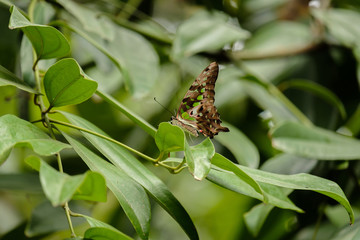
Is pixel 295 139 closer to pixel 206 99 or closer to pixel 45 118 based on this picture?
Result: pixel 206 99

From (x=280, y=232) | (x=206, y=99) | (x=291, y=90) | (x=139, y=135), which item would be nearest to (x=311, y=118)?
(x=291, y=90)

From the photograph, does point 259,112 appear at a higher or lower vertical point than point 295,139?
lower

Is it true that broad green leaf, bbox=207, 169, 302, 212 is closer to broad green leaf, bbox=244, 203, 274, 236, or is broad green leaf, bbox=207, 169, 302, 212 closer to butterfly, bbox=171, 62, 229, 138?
butterfly, bbox=171, 62, 229, 138

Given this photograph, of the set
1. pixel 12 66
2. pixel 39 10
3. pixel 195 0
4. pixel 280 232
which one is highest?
pixel 39 10

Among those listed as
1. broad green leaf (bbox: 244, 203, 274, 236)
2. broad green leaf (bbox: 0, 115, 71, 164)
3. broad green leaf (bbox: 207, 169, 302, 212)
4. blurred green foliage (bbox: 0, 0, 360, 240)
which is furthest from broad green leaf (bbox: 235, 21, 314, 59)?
broad green leaf (bbox: 0, 115, 71, 164)

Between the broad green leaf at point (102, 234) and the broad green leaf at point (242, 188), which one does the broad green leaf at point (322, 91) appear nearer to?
the broad green leaf at point (242, 188)

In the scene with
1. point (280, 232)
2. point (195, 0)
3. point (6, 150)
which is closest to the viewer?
point (6, 150)

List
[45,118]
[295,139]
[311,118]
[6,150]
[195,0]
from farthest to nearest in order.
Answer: [195,0] → [311,118] → [295,139] → [45,118] → [6,150]

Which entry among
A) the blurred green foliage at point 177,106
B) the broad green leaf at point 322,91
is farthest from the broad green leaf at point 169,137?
the broad green leaf at point 322,91
